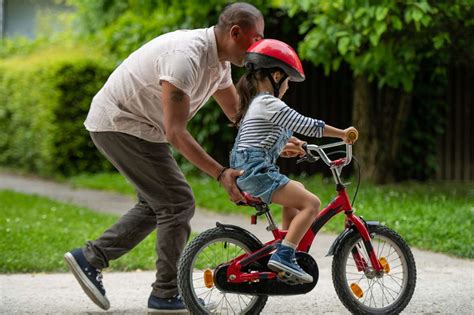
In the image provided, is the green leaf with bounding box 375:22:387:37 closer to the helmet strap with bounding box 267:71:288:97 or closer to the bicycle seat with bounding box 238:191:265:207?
the helmet strap with bounding box 267:71:288:97

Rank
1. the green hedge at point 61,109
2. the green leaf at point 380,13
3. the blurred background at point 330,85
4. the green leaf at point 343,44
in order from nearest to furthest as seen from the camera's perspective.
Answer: the green leaf at point 380,13 < the green leaf at point 343,44 < the blurred background at point 330,85 < the green hedge at point 61,109

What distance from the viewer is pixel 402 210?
995 centimetres

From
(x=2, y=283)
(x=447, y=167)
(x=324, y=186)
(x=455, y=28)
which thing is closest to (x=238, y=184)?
(x=2, y=283)

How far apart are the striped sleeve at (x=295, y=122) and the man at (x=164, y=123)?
0.36 m

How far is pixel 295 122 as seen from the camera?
5.04m

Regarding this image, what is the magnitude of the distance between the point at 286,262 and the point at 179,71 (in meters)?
1.16

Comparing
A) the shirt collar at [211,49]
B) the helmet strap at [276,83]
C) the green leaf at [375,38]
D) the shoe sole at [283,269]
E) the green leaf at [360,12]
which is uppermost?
the shirt collar at [211,49]

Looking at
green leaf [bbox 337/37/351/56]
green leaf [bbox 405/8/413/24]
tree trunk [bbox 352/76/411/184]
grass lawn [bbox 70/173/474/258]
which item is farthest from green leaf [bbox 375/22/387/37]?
tree trunk [bbox 352/76/411/184]

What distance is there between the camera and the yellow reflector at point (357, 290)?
5465 mm

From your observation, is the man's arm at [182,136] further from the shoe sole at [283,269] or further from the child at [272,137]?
the shoe sole at [283,269]

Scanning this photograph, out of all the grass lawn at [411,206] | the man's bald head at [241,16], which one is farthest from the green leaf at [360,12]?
the man's bald head at [241,16]

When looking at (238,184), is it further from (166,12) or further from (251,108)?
(166,12)

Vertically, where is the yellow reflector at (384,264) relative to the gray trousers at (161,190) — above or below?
below

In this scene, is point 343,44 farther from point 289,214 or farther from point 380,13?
point 289,214
